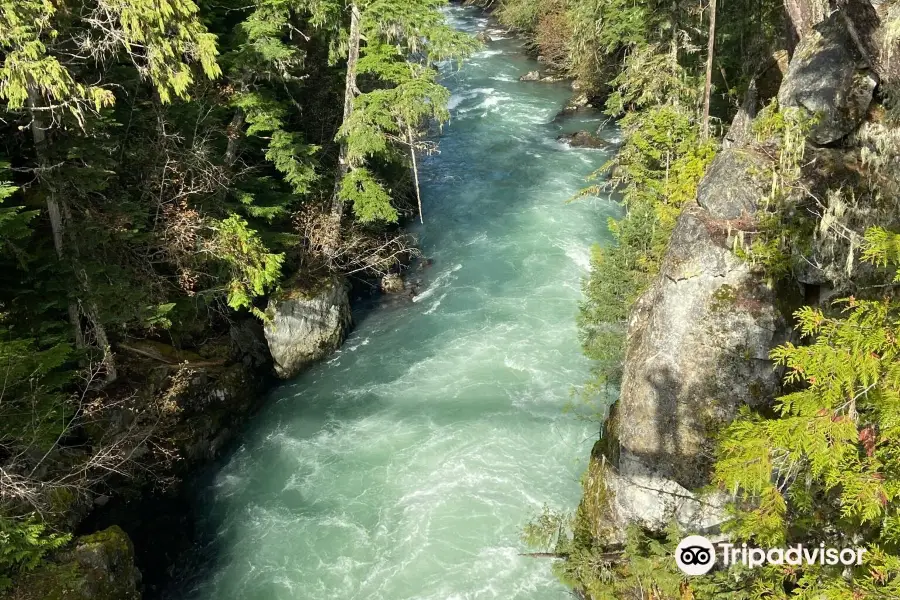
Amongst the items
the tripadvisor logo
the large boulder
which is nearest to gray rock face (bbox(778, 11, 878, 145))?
the tripadvisor logo

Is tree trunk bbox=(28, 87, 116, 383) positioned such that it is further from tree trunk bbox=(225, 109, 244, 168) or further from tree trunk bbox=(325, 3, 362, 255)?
tree trunk bbox=(325, 3, 362, 255)

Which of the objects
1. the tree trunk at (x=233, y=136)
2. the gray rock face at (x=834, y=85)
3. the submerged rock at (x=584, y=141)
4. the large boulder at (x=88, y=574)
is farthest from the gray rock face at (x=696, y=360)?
the submerged rock at (x=584, y=141)

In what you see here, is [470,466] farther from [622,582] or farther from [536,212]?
[536,212]

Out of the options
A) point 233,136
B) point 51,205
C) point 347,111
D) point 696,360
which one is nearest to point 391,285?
point 347,111

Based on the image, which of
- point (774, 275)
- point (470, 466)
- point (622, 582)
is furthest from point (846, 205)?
point (470, 466)

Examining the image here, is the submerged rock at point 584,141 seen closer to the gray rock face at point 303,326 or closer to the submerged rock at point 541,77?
the submerged rock at point 541,77
